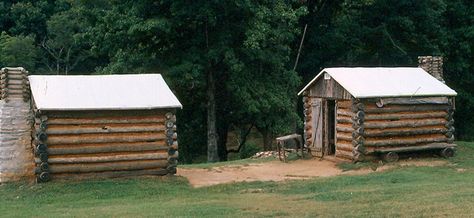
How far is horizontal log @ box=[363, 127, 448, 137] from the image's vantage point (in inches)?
898

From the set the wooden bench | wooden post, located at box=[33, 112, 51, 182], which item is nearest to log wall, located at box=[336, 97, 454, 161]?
the wooden bench

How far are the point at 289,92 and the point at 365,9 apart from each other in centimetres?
927

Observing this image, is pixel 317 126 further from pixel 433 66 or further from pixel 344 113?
pixel 433 66

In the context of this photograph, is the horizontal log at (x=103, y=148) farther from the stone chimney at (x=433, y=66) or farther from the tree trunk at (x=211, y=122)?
the tree trunk at (x=211, y=122)

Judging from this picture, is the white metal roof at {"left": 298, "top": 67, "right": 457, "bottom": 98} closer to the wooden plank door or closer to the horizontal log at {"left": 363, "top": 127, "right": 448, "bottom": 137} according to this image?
the horizontal log at {"left": 363, "top": 127, "right": 448, "bottom": 137}

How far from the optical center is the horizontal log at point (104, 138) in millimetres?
18625

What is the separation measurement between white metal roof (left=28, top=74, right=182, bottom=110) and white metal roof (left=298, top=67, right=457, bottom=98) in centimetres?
623

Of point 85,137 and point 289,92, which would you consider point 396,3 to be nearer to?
point 289,92

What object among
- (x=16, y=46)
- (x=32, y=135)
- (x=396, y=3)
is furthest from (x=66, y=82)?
(x=16, y=46)

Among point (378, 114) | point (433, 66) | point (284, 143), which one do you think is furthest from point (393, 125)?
point (433, 66)

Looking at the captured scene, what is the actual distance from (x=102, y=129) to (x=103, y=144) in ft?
1.36

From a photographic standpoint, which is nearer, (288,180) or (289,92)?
(288,180)

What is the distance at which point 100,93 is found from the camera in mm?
19672

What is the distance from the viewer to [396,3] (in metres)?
39.5
